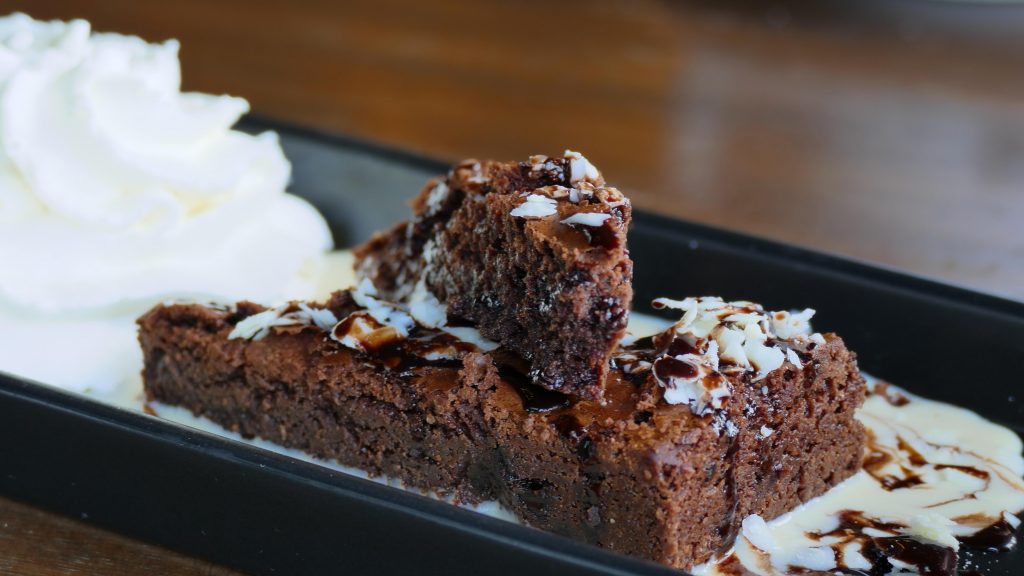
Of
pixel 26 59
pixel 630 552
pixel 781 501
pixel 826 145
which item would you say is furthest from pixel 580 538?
pixel 826 145

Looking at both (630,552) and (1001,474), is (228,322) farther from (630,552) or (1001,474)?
(1001,474)

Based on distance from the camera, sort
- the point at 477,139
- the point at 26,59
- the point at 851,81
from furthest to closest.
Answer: the point at 851,81 < the point at 477,139 < the point at 26,59

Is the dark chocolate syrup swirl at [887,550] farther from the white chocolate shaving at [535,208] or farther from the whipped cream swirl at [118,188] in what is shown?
the whipped cream swirl at [118,188]

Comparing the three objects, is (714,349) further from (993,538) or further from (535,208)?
(993,538)

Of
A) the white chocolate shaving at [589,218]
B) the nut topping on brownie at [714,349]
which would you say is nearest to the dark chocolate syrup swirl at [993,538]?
the nut topping on brownie at [714,349]

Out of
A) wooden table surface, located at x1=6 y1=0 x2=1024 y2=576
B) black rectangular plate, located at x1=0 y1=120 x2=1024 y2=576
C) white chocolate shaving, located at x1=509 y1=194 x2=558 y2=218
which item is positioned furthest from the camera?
wooden table surface, located at x1=6 y1=0 x2=1024 y2=576

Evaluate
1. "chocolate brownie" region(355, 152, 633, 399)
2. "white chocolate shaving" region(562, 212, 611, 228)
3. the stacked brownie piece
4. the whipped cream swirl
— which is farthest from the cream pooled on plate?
"white chocolate shaving" region(562, 212, 611, 228)

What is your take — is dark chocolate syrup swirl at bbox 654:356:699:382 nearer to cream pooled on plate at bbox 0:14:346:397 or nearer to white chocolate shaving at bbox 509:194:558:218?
white chocolate shaving at bbox 509:194:558:218
